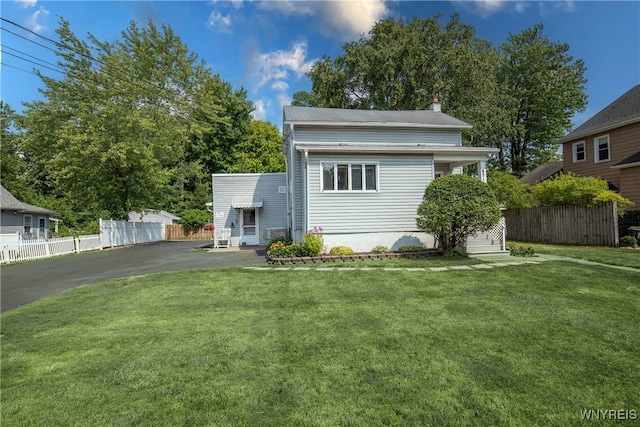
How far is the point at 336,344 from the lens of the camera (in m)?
4.08

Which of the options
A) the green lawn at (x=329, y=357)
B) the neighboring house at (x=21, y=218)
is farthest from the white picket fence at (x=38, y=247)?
the green lawn at (x=329, y=357)

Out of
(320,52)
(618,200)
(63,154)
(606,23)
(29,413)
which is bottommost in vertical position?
(29,413)

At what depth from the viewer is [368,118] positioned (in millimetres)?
15938

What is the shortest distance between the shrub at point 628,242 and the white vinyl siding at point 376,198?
775 centimetres

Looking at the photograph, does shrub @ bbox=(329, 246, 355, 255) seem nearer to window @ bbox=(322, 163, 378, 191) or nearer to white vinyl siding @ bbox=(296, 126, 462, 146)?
window @ bbox=(322, 163, 378, 191)

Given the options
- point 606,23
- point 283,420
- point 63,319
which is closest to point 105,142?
point 63,319

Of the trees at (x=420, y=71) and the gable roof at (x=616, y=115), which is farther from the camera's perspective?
the trees at (x=420, y=71)

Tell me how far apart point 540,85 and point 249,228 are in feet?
104

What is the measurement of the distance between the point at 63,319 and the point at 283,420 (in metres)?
4.88

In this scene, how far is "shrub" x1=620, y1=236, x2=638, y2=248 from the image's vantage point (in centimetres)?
1266

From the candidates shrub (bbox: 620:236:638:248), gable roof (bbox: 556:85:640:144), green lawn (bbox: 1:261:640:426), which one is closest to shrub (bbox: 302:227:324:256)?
green lawn (bbox: 1:261:640:426)

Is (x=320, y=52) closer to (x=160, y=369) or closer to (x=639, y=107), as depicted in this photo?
(x=639, y=107)

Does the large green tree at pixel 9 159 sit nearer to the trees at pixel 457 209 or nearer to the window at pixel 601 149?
the trees at pixel 457 209

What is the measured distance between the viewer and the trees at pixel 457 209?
1041 cm
